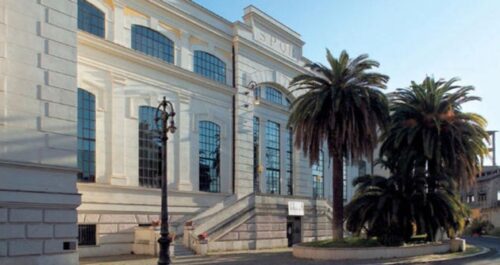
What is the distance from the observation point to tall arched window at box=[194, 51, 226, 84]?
3566 centimetres

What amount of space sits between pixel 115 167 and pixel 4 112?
Answer: 1347 cm

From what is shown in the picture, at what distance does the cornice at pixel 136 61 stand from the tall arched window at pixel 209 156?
2788mm

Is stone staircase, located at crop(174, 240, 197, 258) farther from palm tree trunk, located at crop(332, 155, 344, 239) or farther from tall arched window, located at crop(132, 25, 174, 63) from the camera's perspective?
tall arched window, located at crop(132, 25, 174, 63)

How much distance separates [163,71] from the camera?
3244cm

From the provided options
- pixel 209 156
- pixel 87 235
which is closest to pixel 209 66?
pixel 209 156

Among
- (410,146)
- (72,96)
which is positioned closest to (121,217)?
(72,96)

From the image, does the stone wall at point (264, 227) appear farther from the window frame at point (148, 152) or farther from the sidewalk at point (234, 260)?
the window frame at point (148, 152)

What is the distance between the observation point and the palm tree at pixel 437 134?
31.9 meters

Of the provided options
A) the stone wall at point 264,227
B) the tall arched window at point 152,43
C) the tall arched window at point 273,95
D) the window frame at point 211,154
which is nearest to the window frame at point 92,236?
the stone wall at point 264,227

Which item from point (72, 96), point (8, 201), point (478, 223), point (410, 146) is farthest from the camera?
point (478, 223)

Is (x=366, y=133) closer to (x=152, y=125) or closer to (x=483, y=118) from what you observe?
(x=483, y=118)

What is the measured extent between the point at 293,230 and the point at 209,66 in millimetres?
13358

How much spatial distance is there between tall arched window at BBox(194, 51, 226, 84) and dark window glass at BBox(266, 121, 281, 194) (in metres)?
6.80

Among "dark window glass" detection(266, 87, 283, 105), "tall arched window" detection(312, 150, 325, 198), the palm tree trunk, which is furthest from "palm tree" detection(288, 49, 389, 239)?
"tall arched window" detection(312, 150, 325, 198)
